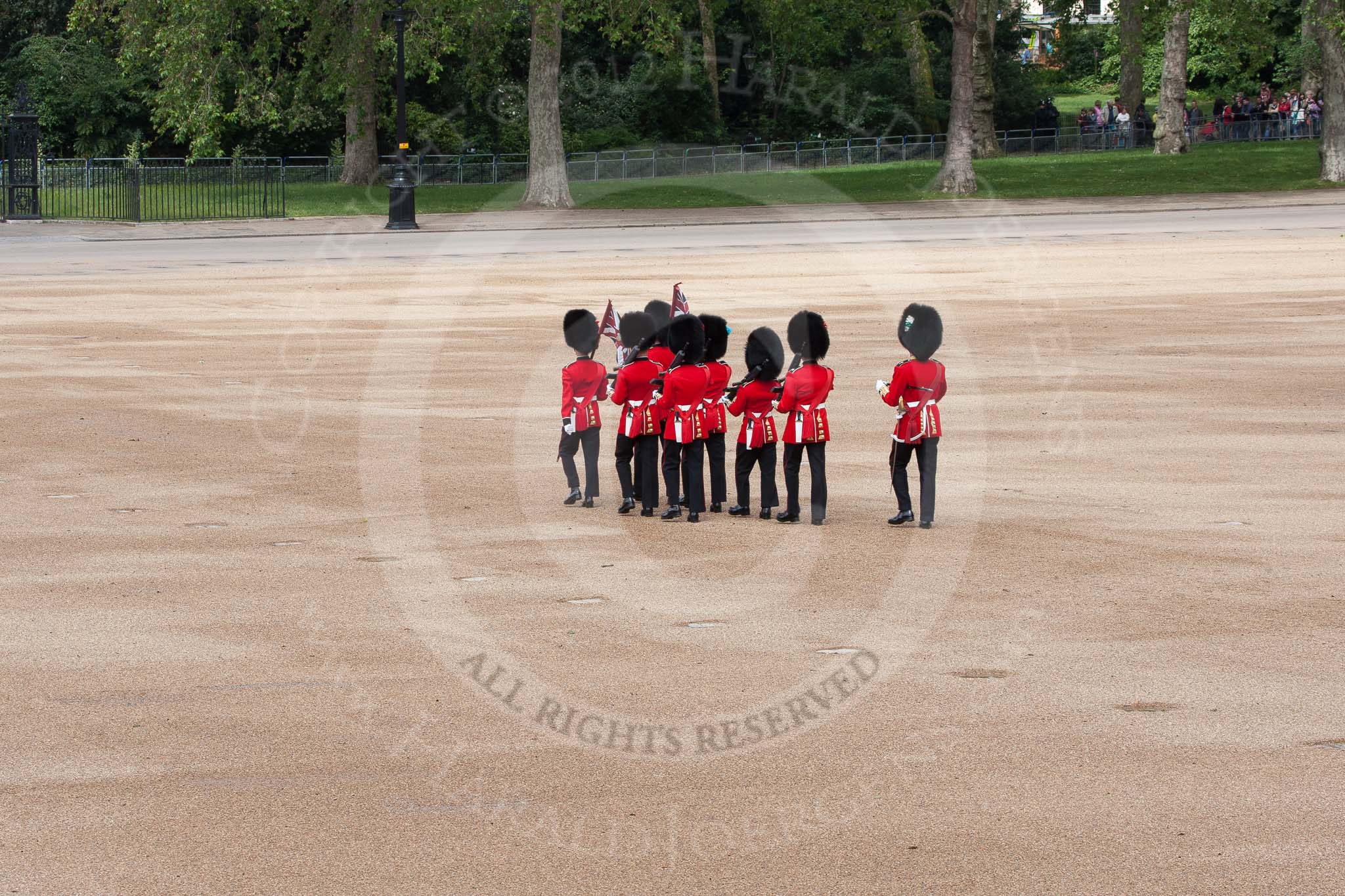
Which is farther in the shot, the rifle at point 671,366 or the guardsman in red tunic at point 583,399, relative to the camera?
the guardsman in red tunic at point 583,399

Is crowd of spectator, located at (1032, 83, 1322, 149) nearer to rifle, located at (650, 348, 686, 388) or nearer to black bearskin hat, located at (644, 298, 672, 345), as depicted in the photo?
black bearskin hat, located at (644, 298, 672, 345)

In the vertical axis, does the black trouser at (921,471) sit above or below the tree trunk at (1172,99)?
below

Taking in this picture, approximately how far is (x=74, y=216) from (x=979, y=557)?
36723mm

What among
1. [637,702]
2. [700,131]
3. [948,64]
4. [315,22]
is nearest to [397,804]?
[637,702]

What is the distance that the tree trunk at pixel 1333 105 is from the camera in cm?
4666

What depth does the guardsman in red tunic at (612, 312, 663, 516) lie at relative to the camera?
33.7 ft

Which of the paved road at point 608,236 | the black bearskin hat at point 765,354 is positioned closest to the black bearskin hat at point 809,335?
the black bearskin hat at point 765,354

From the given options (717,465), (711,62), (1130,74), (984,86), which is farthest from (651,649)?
(1130,74)

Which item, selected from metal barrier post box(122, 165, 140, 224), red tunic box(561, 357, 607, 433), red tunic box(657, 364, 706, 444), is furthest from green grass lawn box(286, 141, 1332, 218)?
red tunic box(657, 364, 706, 444)

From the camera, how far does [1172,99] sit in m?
56.2

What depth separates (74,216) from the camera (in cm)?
4169

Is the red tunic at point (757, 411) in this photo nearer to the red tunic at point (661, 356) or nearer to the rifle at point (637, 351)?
the red tunic at point (661, 356)

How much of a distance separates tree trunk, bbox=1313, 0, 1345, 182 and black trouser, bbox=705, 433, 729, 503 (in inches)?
1593

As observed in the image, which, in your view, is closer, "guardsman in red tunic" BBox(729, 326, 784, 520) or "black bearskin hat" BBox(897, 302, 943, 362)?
"black bearskin hat" BBox(897, 302, 943, 362)
